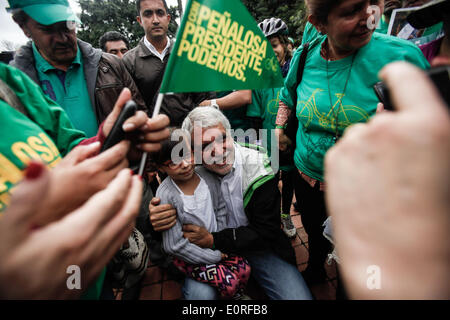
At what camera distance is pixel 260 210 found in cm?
163

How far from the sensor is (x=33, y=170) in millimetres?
405

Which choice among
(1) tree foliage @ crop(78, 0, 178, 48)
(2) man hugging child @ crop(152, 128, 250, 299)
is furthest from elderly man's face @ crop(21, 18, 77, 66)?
(1) tree foliage @ crop(78, 0, 178, 48)

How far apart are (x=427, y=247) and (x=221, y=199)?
144 cm

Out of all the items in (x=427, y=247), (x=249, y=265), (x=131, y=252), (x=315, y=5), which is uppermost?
(x=315, y=5)

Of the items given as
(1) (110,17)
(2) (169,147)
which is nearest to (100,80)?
(2) (169,147)

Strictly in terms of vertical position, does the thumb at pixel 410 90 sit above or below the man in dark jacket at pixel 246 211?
above

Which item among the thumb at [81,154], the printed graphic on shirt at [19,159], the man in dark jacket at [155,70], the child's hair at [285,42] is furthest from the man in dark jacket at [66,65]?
the child's hair at [285,42]

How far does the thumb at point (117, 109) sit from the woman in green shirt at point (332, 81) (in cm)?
124

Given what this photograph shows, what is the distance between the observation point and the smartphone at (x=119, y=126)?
2.53ft

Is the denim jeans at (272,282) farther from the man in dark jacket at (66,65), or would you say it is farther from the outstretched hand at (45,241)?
the man in dark jacket at (66,65)

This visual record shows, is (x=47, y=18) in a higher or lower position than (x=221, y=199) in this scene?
higher
